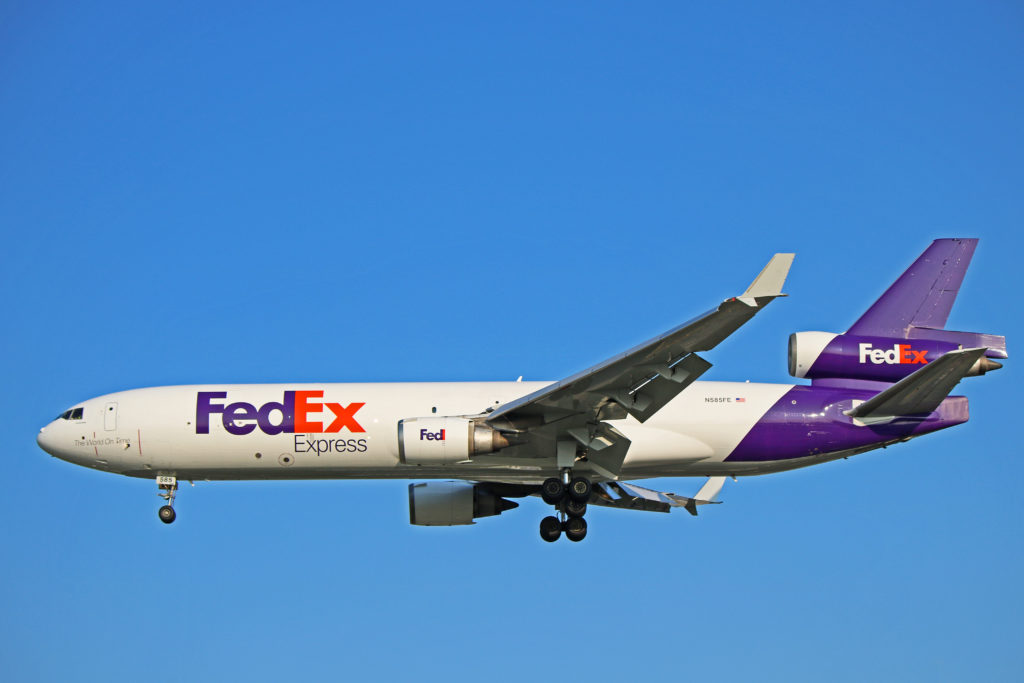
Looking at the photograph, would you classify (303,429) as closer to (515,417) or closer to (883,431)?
(515,417)

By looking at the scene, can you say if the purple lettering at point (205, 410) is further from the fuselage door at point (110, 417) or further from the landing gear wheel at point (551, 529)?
the landing gear wheel at point (551, 529)

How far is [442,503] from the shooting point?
29.7 m

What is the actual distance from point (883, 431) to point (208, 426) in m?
16.4

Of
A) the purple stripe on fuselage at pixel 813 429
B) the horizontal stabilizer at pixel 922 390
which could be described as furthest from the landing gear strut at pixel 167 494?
the horizontal stabilizer at pixel 922 390

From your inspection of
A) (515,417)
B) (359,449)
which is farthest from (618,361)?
(359,449)

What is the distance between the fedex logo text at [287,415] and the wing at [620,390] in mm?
4370

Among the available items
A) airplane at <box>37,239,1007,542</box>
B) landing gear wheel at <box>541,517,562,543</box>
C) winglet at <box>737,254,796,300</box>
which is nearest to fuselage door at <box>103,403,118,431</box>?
airplane at <box>37,239,1007,542</box>

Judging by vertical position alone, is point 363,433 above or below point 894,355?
below

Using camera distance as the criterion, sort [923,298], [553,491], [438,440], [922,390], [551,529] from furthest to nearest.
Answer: [923,298]
[551,529]
[553,491]
[922,390]
[438,440]

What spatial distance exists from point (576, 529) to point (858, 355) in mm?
7987

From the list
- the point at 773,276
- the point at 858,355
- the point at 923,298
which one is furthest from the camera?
the point at 923,298

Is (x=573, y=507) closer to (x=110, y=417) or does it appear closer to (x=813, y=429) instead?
(x=813, y=429)

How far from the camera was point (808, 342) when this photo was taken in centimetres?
2742

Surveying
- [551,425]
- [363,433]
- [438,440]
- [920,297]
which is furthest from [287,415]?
[920,297]
